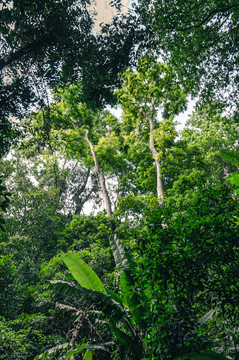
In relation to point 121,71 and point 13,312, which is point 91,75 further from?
point 13,312

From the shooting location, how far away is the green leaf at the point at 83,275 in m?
4.11

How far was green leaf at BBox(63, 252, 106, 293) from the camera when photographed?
13.5 ft

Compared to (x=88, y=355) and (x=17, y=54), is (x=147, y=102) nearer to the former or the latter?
(x=17, y=54)

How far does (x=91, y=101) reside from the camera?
5.82m

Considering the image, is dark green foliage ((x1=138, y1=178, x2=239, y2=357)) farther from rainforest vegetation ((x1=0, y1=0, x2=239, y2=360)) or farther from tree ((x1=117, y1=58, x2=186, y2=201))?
tree ((x1=117, y1=58, x2=186, y2=201))

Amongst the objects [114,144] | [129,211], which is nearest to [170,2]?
[129,211]

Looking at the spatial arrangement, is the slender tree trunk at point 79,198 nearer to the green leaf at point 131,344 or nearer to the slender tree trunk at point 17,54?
the slender tree trunk at point 17,54

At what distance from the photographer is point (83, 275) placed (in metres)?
4.22

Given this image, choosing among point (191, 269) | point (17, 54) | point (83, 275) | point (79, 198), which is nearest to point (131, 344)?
point (83, 275)

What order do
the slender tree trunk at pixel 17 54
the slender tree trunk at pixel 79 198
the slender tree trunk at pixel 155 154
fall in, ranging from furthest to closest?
1. the slender tree trunk at pixel 79 198
2. the slender tree trunk at pixel 155 154
3. the slender tree trunk at pixel 17 54

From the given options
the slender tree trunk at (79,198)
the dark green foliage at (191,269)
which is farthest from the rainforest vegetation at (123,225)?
the slender tree trunk at (79,198)

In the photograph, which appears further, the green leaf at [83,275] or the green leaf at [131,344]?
the green leaf at [83,275]

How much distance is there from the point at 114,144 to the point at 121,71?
1077cm

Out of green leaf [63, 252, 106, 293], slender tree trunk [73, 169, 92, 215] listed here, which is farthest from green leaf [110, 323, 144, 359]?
slender tree trunk [73, 169, 92, 215]
